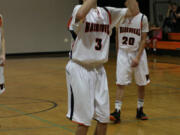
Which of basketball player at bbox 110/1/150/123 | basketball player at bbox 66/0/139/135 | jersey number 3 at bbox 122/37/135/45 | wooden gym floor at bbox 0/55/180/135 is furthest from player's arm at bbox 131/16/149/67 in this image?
basketball player at bbox 66/0/139/135

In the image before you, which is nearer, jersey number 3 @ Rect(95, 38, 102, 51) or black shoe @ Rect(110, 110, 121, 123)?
jersey number 3 @ Rect(95, 38, 102, 51)

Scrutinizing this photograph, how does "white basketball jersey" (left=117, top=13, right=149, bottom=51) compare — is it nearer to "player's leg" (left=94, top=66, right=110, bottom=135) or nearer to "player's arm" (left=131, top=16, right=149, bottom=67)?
"player's arm" (left=131, top=16, right=149, bottom=67)

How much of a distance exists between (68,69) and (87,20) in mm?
519

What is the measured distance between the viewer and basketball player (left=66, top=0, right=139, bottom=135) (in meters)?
3.68

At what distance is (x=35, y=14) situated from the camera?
1952 cm

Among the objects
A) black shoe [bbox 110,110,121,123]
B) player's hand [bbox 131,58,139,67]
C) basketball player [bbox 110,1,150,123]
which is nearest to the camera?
player's hand [bbox 131,58,139,67]

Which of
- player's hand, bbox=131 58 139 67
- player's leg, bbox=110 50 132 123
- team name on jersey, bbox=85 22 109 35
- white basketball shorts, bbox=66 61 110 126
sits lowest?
player's leg, bbox=110 50 132 123

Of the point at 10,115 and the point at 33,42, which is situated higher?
Answer: the point at 10,115

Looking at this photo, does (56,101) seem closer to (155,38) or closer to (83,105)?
(83,105)

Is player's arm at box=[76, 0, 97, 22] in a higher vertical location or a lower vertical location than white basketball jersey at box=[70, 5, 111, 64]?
higher

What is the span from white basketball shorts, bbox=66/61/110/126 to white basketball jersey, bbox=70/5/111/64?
0.36 ft

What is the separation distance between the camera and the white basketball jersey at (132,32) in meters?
5.91

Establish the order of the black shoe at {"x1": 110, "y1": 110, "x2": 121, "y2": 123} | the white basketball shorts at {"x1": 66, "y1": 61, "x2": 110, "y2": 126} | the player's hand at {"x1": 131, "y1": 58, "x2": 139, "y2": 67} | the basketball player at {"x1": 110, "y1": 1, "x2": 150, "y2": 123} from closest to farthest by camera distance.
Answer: the white basketball shorts at {"x1": 66, "y1": 61, "x2": 110, "y2": 126} < the player's hand at {"x1": 131, "y1": 58, "x2": 139, "y2": 67} < the black shoe at {"x1": 110, "y1": 110, "x2": 121, "y2": 123} < the basketball player at {"x1": 110, "y1": 1, "x2": 150, "y2": 123}

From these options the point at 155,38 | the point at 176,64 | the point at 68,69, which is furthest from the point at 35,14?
the point at 68,69
